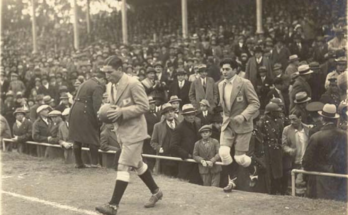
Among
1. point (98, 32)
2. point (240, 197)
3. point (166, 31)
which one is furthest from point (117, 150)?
point (98, 32)

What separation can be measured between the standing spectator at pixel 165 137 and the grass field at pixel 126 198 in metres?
0.71

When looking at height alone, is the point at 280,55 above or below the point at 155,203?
above

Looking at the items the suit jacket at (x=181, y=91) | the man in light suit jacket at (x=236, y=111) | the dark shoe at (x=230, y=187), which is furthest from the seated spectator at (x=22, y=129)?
the man in light suit jacket at (x=236, y=111)

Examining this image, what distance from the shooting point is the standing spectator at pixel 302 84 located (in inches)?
392

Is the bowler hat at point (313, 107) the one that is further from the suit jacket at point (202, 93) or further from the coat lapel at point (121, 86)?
the coat lapel at point (121, 86)

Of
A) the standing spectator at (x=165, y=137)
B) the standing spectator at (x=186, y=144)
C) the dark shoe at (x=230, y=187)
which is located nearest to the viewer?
the dark shoe at (x=230, y=187)

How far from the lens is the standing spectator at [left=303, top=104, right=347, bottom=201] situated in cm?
714

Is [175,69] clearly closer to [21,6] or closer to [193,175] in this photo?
[193,175]

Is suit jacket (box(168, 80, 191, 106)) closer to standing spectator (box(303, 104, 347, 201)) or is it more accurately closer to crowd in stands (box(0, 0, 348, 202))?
crowd in stands (box(0, 0, 348, 202))

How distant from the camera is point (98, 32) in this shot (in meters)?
27.1

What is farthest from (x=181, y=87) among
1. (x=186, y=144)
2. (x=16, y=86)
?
(x=16, y=86)

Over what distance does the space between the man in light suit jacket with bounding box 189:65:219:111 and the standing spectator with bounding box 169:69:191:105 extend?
45cm

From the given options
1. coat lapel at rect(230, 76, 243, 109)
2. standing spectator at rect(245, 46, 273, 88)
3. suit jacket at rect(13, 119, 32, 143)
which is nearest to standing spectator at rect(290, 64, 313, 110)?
standing spectator at rect(245, 46, 273, 88)

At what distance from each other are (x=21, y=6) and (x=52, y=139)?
3083cm
